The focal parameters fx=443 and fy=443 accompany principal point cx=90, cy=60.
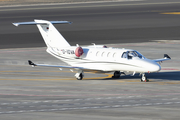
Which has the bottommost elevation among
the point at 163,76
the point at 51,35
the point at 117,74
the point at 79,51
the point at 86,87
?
the point at 86,87

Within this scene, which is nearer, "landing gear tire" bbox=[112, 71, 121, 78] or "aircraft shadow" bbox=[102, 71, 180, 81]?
"aircraft shadow" bbox=[102, 71, 180, 81]

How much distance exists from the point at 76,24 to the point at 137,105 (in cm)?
7115

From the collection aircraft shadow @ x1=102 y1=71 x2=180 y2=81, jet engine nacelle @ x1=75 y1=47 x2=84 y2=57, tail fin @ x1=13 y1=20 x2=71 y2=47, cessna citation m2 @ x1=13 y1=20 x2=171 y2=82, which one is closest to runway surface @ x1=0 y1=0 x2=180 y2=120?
aircraft shadow @ x1=102 y1=71 x2=180 y2=81

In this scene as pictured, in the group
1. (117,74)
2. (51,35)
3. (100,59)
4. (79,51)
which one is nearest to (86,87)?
(100,59)

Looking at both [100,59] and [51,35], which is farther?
[51,35]

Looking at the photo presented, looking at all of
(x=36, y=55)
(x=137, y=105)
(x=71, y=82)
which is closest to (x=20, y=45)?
(x=36, y=55)

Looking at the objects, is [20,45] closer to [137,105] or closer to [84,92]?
[84,92]

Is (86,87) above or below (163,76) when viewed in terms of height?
below

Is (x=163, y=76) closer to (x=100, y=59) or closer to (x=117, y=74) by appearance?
(x=117, y=74)

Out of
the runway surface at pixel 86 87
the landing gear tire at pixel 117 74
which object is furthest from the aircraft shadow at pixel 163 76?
the landing gear tire at pixel 117 74

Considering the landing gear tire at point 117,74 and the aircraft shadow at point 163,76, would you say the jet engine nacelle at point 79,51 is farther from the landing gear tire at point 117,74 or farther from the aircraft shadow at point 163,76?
the aircraft shadow at point 163,76

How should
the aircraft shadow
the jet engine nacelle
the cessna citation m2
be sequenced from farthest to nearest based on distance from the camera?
the aircraft shadow < the jet engine nacelle < the cessna citation m2

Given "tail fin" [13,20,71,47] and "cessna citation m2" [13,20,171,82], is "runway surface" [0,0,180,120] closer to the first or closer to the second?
"cessna citation m2" [13,20,171,82]

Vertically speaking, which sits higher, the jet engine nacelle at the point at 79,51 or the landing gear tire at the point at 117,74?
the jet engine nacelle at the point at 79,51
